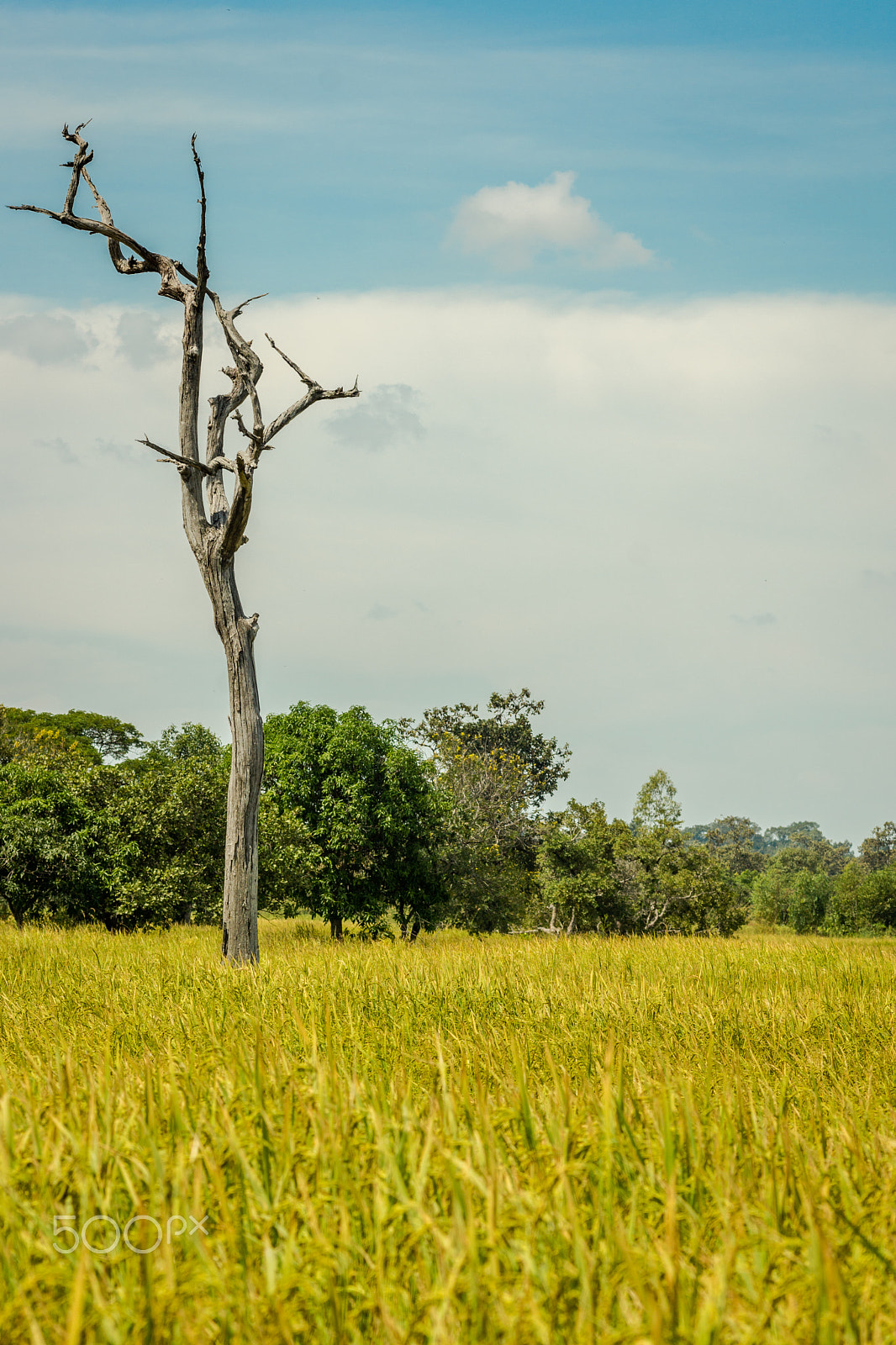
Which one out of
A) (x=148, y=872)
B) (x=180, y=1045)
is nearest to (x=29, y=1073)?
(x=180, y=1045)

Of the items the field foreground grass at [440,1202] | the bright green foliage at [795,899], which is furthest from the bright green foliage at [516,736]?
the field foreground grass at [440,1202]

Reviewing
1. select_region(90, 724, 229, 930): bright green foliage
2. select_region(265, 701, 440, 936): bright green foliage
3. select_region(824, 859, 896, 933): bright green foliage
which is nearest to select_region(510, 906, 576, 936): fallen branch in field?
select_region(265, 701, 440, 936): bright green foliage

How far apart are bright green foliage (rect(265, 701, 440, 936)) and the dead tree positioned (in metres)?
7.75

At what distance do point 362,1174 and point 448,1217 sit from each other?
0.39 m

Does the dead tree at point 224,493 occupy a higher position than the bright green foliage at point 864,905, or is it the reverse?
the dead tree at point 224,493

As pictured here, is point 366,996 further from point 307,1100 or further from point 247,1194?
point 247,1194

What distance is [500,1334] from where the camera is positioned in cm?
217

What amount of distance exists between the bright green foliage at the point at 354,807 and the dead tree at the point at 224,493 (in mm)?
7752

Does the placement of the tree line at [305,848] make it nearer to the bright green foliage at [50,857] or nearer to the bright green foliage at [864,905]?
the bright green foliage at [50,857]

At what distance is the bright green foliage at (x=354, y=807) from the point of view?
64.6 feet

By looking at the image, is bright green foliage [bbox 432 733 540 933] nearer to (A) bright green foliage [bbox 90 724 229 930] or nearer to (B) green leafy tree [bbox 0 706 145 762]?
(A) bright green foliage [bbox 90 724 229 930]

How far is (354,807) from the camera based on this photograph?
1958 centimetres

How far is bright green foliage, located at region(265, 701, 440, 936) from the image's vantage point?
64.6 feet

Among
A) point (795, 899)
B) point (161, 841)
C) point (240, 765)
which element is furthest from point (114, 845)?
point (795, 899)
